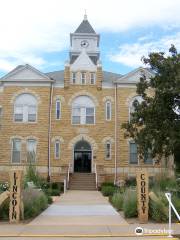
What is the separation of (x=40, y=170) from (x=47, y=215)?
70.0 ft

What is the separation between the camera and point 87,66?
40750 millimetres

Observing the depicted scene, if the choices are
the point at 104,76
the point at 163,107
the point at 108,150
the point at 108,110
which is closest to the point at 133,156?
the point at 108,150

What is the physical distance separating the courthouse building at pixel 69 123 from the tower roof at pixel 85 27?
11.3 metres

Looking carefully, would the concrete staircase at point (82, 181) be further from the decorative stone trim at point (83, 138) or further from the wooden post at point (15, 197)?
the wooden post at point (15, 197)

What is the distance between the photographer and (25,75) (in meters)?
40.2

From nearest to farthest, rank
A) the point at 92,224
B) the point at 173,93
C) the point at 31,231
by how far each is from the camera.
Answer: the point at 31,231, the point at 92,224, the point at 173,93

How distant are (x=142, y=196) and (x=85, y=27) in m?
38.8

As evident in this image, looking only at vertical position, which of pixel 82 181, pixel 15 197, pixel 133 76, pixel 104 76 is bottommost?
pixel 82 181

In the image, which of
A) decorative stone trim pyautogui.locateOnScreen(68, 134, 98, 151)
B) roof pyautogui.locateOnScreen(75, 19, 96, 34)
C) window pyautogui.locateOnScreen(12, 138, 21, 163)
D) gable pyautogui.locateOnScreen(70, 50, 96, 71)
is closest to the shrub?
decorative stone trim pyautogui.locateOnScreen(68, 134, 98, 151)

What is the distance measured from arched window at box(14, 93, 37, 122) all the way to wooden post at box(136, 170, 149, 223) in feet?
81.2

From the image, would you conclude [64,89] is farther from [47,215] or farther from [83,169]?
[47,215]

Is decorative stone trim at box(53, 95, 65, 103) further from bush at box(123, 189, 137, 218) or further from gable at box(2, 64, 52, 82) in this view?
bush at box(123, 189, 137, 218)

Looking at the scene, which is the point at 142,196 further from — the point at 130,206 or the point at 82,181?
the point at 82,181

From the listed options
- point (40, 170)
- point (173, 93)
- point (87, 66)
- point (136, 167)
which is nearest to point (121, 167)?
point (136, 167)
